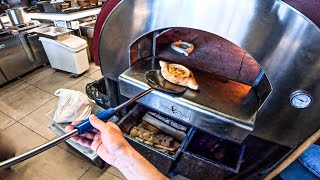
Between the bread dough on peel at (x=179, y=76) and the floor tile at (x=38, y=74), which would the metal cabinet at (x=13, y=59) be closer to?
the floor tile at (x=38, y=74)

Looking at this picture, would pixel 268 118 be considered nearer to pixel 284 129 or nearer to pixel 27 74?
pixel 284 129

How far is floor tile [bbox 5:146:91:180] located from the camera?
60.1 inches

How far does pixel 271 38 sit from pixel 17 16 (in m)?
3.90

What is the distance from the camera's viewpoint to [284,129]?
2.30 ft

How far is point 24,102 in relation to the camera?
244 centimetres

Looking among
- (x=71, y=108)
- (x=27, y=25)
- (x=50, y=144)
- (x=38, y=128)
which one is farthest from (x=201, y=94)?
(x=27, y=25)

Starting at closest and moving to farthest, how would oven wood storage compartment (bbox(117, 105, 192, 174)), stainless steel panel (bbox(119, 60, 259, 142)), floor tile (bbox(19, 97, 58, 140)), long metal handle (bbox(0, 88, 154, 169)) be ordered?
long metal handle (bbox(0, 88, 154, 169)) → stainless steel panel (bbox(119, 60, 259, 142)) → oven wood storage compartment (bbox(117, 105, 192, 174)) → floor tile (bbox(19, 97, 58, 140))

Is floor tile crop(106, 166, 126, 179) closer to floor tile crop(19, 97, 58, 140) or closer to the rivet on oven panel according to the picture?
floor tile crop(19, 97, 58, 140)

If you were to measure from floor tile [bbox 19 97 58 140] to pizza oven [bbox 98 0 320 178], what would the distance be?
4.38 ft

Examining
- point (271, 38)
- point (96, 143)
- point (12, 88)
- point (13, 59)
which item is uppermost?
point (271, 38)

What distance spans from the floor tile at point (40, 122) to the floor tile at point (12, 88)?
0.75 m

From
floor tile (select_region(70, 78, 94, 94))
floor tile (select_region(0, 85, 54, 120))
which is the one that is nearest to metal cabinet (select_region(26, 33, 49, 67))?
floor tile (select_region(0, 85, 54, 120))

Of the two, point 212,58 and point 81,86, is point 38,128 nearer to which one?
point 81,86

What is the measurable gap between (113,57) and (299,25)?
81cm
